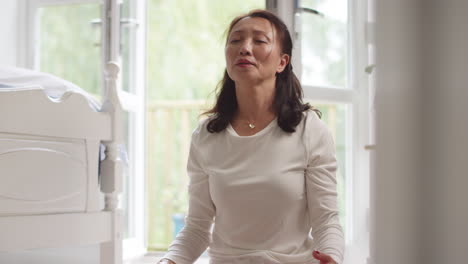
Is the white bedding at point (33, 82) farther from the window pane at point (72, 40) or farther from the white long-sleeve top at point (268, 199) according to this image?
the window pane at point (72, 40)

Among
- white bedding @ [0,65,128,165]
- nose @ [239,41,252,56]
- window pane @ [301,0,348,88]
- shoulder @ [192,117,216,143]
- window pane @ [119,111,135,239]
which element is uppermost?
window pane @ [301,0,348,88]

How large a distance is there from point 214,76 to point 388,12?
5107mm

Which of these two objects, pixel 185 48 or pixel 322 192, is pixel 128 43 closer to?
pixel 322 192

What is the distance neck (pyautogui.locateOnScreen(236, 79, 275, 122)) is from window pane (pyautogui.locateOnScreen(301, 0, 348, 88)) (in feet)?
1.97

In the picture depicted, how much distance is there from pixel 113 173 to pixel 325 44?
98 centimetres

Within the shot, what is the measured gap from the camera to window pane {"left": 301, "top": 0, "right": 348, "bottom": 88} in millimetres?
1841

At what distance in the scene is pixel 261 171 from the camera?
111cm

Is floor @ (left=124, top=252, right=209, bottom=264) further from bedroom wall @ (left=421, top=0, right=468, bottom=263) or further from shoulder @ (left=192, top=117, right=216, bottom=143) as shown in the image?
bedroom wall @ (left=421, top=0, right=468, bottom=263)

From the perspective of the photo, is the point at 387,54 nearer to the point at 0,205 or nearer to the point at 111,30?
the point at 0,205

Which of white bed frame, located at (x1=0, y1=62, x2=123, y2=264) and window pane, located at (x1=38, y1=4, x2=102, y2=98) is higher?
window pane, located at (x1=38, y1=4, x2=102, y2=98)

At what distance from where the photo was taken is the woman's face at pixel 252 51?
46.4 inches

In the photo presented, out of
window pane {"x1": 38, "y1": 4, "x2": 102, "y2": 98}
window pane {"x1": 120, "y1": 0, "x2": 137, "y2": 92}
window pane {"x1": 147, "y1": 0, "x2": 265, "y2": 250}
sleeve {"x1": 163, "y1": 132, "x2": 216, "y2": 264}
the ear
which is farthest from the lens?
window pane {"x1": 147, "y1": 0, "x2": 265, "y2": 250}

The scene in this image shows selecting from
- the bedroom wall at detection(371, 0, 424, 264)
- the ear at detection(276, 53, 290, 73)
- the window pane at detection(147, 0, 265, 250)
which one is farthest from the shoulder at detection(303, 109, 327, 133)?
the window pane at detection(147, 0, 265, 250)

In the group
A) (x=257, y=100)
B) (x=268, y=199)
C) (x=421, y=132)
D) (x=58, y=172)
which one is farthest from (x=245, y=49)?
(x=421, y=132)
